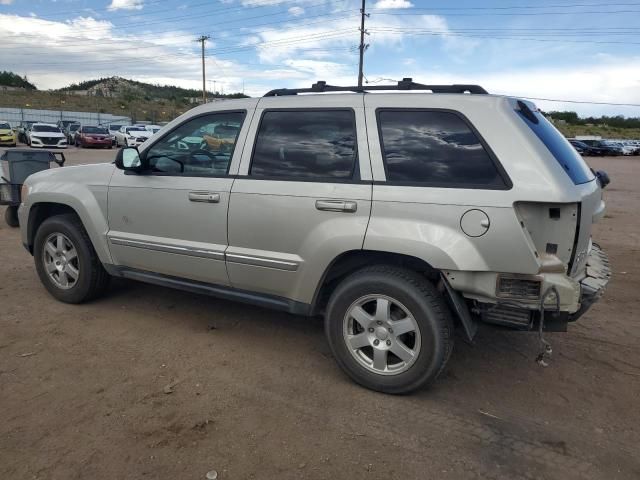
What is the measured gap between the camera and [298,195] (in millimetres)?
3473

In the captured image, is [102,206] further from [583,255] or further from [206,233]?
[583,255]

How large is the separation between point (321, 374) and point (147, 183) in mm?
2085

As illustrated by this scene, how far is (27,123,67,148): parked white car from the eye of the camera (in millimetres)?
29234

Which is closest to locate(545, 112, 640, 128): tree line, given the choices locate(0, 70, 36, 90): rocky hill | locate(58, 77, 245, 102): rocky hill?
locate(58, 77, 245, 102): rocky hill

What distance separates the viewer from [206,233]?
3898 millimetres

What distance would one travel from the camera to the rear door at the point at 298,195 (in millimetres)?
3338

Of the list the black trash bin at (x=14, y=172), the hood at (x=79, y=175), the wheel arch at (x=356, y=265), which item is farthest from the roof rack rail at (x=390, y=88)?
the black trash bin at (x=14, y=172)

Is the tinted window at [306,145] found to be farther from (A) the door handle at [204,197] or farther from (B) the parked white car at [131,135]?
(B) the parked white car at [131,135]

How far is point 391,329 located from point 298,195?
1087mm

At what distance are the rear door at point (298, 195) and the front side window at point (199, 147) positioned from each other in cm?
21

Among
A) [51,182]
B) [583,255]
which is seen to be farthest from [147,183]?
[583,255]

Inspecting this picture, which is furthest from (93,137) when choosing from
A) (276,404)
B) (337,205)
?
(276,404)

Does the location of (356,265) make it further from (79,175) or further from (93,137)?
(93,137)

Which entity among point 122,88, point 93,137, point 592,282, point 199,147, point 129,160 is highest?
point 122,88
